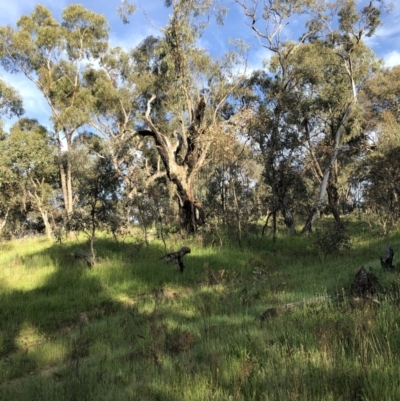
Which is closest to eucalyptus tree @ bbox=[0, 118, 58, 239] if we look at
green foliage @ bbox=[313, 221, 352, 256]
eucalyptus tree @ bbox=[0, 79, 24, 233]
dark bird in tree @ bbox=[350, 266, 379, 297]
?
eucalyptus tree @ bbox=[0, 79, 24, 233]

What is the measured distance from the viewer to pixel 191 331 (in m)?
5.67

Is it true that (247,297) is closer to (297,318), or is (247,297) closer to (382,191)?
(297,318)

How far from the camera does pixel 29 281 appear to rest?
11.1 metres

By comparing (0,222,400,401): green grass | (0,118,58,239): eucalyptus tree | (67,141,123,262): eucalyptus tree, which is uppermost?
(0,118,58,239): eucalyptus tree

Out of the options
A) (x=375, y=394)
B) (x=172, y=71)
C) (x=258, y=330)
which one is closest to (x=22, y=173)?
(x=172, y=71)

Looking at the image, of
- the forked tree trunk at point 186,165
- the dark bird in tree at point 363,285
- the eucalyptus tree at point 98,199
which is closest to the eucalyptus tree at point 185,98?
the forked tree trunk at point 186,165

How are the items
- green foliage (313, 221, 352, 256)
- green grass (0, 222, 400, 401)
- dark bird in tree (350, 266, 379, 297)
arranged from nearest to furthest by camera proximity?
1. green grass (0, 222, 400, 401)
2. dark bird in tree (350, 266, 379, 297)
3. green foliage (313, 221, 352, 256)

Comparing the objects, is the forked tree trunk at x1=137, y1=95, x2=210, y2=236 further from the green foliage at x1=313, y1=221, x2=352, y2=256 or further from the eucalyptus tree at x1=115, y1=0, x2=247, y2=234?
the green foliage at x1=313, y1=221, x2=352, y2=256

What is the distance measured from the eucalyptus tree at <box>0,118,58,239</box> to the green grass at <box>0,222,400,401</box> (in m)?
18.0

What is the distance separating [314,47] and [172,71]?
926cm

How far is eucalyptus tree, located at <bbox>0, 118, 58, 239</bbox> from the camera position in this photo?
99.3 feet

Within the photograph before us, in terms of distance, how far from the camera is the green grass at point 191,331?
3088 mm

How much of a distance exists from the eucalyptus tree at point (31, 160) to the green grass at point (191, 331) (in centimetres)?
1804

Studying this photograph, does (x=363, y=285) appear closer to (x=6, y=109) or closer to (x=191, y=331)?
(x=191, y=331)
